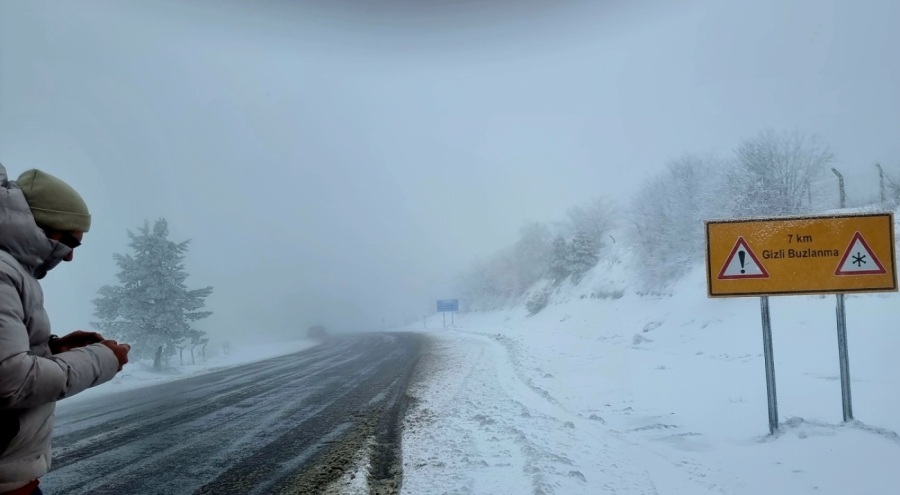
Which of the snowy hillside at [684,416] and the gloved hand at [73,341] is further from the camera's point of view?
the snowy hillside at [684,416]

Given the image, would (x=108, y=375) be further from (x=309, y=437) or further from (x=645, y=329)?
(x=645, y=329)

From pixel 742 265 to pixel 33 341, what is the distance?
289 inches

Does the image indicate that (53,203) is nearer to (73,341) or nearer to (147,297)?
(73,341)

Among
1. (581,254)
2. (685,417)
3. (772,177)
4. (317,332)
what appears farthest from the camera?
(317,332)

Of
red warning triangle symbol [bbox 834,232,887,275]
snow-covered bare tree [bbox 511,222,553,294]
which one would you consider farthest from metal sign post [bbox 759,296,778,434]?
snow-covered bare tree [bbox 511,222,553,294]

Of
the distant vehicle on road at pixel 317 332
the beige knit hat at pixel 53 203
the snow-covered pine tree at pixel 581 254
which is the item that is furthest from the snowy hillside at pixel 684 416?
the distant vehicle on road at pixel 317 332

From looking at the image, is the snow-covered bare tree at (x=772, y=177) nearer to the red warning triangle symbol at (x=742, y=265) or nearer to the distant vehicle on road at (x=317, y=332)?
the red warning triangle symbol at (x=742, y=265)

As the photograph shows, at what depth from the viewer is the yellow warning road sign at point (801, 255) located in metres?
6.32

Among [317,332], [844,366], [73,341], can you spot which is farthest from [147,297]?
[317,332]

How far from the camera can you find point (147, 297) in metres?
28.4

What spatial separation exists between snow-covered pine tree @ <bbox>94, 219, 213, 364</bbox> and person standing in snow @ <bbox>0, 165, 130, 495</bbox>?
29984 mm

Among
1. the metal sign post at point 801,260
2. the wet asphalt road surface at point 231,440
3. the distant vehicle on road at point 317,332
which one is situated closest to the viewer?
the wet asphalt road surface at point 231,440

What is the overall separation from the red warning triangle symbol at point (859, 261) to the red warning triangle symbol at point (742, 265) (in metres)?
0.94

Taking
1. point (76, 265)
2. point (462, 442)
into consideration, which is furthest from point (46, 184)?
point (76, 265)
